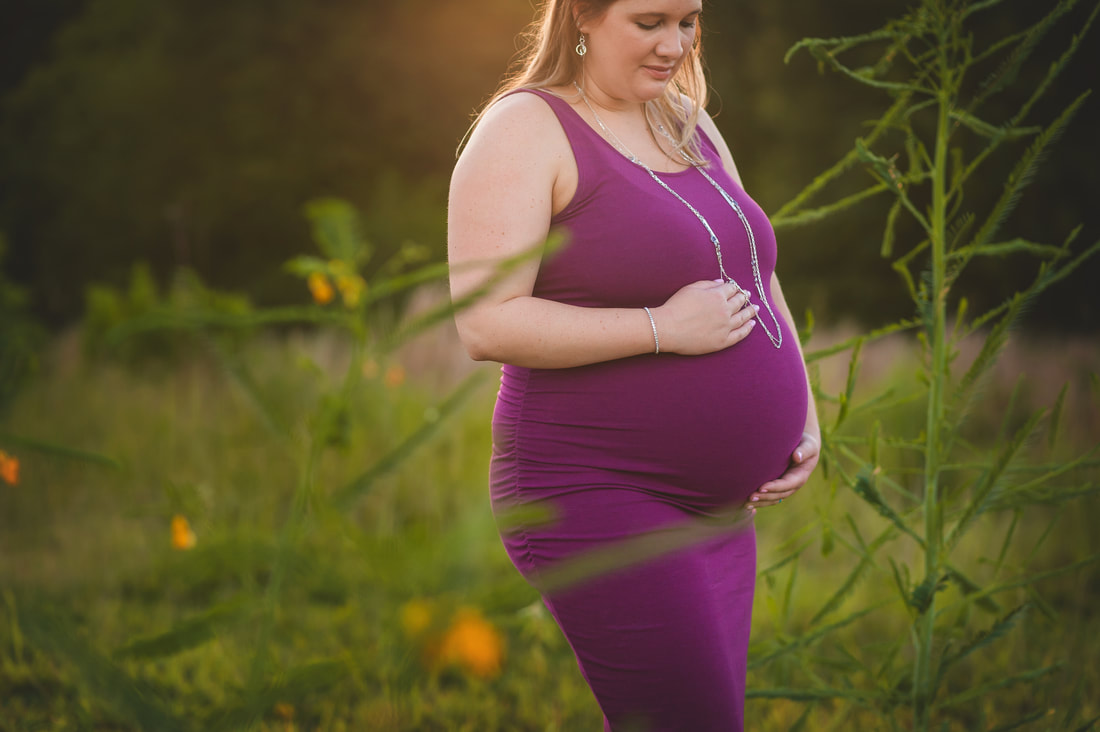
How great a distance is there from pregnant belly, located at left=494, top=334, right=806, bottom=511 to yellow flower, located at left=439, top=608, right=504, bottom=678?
1.05 metres

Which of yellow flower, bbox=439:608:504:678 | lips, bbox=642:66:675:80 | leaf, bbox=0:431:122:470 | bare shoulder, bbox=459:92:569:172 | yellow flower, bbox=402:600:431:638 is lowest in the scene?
yellow flower, bbox=439:608:504:678

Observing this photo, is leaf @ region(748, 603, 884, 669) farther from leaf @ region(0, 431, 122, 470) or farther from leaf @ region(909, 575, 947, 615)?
leaf @ region(0, 431, 122, 470)

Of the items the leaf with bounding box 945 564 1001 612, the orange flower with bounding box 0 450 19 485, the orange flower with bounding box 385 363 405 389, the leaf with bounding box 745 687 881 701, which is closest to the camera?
the orange flower with bounding box 0 450 19 485

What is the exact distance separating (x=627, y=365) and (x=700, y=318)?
0.14 meters

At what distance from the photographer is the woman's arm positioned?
4.26 feet

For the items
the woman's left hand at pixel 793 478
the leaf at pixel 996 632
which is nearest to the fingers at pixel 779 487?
the woman's left hand at pixel 793 478

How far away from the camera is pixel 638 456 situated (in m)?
1.39

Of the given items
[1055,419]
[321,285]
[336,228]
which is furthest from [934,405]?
[321,285]

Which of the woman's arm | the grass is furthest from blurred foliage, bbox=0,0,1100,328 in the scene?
the woman's arm

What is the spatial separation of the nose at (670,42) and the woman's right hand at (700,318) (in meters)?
0.41

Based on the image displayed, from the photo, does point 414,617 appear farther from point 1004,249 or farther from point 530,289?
point 1004,249

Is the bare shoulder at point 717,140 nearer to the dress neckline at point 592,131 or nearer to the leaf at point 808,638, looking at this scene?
the dress neckline at point 592,131

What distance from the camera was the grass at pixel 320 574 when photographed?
0.33 metres

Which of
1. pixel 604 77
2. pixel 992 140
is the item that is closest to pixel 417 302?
pixel 604 77
